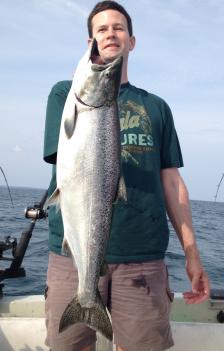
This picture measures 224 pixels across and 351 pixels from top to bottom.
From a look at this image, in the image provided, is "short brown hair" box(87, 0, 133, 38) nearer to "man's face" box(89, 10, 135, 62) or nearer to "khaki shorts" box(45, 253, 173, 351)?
"man's face" box(89, 10, 135, 62)

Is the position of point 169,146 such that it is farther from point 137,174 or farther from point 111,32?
point 111,32

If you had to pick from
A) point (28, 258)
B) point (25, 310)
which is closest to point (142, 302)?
point (25, 310)

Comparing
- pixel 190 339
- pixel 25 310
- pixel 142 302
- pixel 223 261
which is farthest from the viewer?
pixel 223 261

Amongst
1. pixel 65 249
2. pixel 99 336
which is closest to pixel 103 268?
pixel 65 249

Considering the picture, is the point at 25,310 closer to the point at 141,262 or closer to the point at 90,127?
the point at 141,262

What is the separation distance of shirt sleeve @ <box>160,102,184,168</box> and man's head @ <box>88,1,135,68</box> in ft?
2.26

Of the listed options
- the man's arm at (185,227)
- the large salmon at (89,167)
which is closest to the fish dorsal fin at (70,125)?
the large salmon at (89,167)

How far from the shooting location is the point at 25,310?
5559mm

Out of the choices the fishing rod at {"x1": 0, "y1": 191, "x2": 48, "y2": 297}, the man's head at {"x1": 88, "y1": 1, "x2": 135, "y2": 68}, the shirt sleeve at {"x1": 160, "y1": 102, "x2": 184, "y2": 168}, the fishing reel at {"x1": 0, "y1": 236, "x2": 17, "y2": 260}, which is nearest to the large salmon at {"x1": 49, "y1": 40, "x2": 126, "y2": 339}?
the man's head at {"x1": 88, "y1": 1, "x2": 135, "y2": 68}

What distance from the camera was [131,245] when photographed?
11.9 ft

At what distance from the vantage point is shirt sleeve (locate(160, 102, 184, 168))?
402cm

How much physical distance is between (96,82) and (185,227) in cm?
161

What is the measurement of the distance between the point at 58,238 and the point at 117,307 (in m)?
0.77

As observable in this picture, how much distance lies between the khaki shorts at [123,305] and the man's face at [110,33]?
1.86 m
